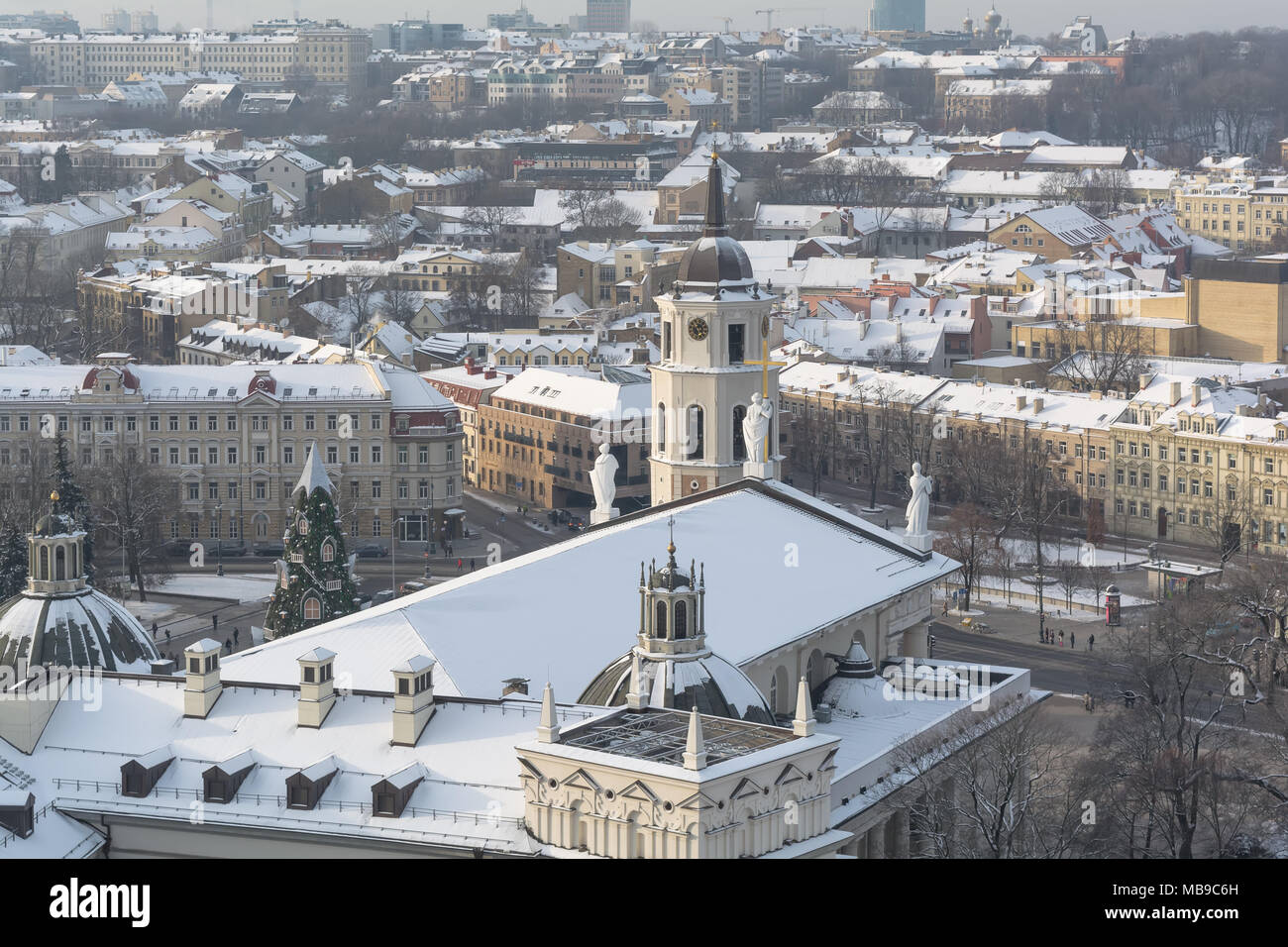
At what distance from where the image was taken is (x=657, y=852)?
4169 centimetres

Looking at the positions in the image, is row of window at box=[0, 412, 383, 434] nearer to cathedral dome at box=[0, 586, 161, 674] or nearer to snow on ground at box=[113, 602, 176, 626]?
snow on ground at box=[113, 602, 176, 626]

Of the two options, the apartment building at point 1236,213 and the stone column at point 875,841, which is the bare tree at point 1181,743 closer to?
the stone column at point 875,841

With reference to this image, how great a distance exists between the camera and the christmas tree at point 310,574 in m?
64.8

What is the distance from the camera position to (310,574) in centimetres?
6481

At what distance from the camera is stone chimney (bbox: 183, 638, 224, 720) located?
154 ft

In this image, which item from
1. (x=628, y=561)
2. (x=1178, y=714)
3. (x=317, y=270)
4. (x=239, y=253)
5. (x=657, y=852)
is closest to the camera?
(x=657, y=852)

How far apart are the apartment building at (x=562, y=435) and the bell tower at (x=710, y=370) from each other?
36.2 m

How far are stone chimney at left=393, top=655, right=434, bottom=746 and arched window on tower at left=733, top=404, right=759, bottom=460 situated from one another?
19122 millimetres

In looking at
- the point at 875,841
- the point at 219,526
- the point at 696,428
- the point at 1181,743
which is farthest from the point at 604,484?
the point at 219,526

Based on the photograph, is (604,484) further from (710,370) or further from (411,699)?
(411,699)

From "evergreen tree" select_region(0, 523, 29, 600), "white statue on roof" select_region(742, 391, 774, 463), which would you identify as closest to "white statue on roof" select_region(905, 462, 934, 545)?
"white statue on roof" select_region(742, 391, 774, 463)

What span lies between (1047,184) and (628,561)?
468 ft
